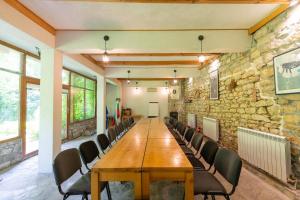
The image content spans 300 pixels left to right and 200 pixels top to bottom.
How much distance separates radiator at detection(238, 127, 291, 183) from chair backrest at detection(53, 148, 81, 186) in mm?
2804

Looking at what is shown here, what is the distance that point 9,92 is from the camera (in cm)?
379

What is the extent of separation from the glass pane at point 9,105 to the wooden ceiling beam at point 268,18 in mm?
5013

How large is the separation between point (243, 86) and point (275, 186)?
1.87 metres

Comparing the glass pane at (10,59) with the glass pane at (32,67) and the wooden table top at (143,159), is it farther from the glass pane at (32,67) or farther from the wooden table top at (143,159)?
the wooden table top at (143,159)

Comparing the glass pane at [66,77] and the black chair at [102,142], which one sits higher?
the glass pane at [66,77]

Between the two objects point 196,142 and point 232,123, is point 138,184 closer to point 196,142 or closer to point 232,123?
point 196,142

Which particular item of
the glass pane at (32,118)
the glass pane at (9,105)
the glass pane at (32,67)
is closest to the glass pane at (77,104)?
the glass pane at (32,118)

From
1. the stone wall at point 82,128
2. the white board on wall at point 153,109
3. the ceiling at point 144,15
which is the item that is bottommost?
the stone wall at point 82,128

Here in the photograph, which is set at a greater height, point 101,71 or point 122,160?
point 101,71

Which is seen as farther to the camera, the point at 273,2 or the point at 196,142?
the point at 196,142

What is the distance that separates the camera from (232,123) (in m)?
4.08

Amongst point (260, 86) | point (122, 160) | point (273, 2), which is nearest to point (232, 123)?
point (260, 86)

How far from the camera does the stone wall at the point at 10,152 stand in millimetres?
3545

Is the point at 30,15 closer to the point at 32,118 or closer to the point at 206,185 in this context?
the point at 32,118
